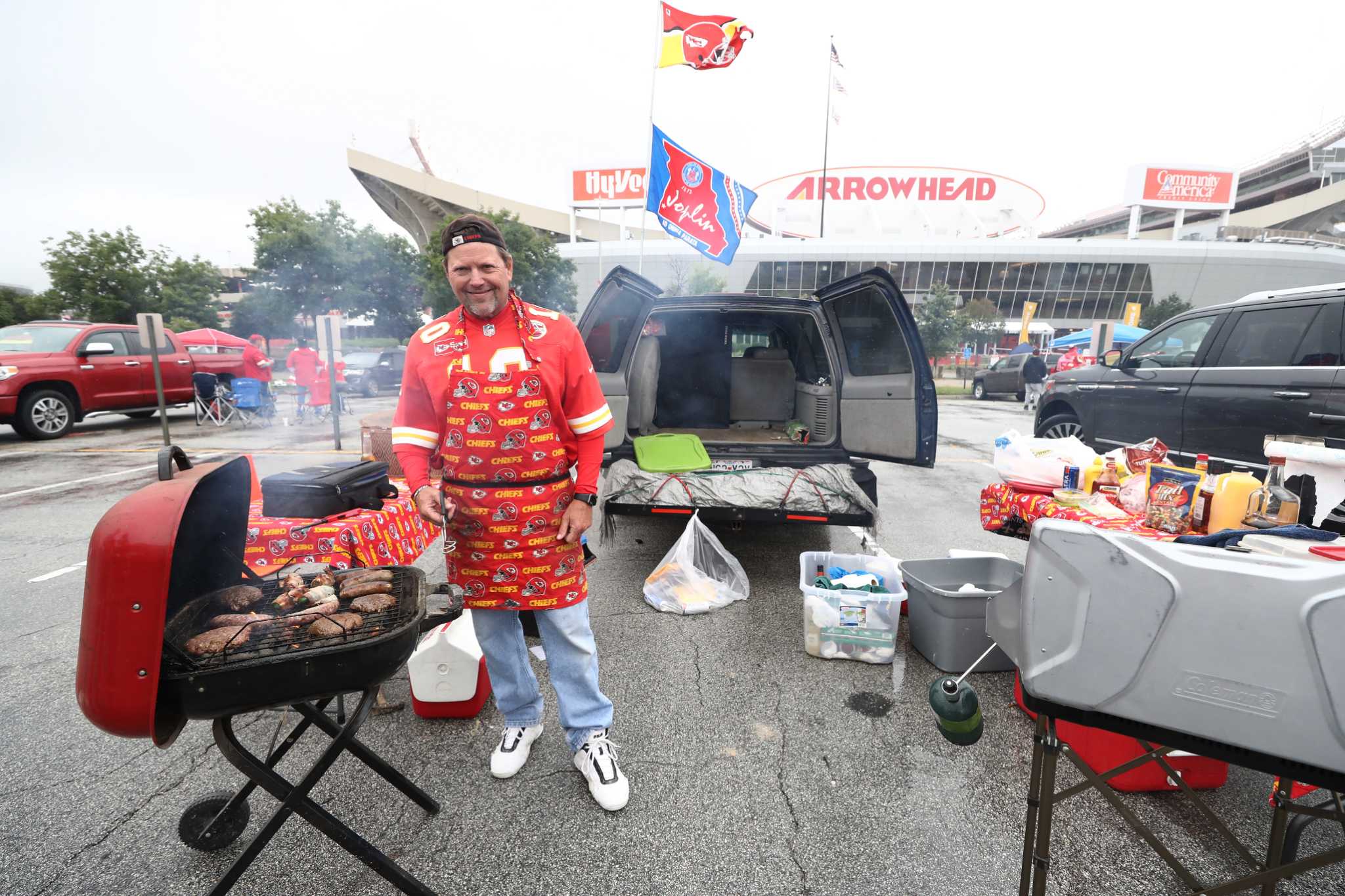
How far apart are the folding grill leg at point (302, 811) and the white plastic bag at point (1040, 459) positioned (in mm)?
2966

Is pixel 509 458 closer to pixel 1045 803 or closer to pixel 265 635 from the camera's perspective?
pixel 265 635

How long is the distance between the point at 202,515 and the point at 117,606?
411 millimetres

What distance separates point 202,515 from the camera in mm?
1547

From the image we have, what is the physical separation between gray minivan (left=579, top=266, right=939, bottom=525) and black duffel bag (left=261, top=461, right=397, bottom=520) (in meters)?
1.28

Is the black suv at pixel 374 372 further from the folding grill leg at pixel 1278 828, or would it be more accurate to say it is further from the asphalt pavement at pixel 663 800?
the folding grill leg at pixel 1278 828

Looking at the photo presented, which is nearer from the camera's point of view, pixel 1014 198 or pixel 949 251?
pixel 949 251

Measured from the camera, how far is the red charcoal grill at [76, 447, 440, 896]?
119 cm

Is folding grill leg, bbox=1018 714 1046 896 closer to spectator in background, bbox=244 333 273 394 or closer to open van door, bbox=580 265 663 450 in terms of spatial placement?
open van door, bbox=580 265 663 450

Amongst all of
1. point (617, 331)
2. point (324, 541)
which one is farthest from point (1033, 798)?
point (617, 331)

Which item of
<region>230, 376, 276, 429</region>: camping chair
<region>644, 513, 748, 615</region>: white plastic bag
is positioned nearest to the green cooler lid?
<region>644, 513, 748, 615</region>: white plastic bag

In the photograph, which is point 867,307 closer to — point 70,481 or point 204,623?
point 204,623

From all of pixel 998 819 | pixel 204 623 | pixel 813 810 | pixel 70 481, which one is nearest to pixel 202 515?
pixel 204 623

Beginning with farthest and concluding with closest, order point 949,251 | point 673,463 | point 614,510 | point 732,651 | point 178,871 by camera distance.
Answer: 1. point 949,251
2. point 673,463
3. point 614,510
4. point 732,651
5. point 178,871

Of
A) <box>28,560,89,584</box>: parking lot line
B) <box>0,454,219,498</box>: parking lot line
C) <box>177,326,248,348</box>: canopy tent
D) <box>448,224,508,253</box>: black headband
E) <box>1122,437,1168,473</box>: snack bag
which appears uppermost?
<box>448,224,508,253</box>: black headband
